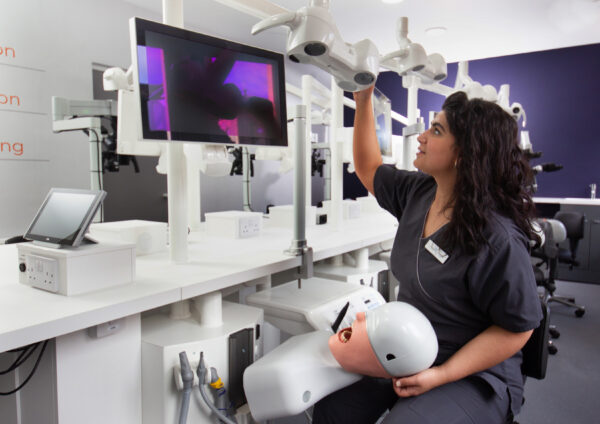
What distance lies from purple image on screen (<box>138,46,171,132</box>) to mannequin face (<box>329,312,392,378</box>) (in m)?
0.72

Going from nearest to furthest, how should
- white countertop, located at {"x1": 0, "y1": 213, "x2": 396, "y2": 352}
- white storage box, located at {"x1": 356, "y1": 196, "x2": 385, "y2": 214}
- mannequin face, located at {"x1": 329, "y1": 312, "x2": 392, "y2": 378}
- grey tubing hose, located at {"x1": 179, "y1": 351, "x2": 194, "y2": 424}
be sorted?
white countertop, located at {"x1": 0, "y1": 213, "x2": 396, "y2": 352}
mannequin face, located at {"x1": 329, "y1": 312, "x2": 392, "y2": 378}
grey tubing hose, located at {"x1": 179, "y1": 351, "x2": 194, "y2": 424}
white storage box, located at {"x1": 356, "y1": 196, "x2": 385, "y2": 214}

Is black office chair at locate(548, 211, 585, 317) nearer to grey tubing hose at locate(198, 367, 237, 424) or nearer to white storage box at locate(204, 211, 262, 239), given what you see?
white storage box at locate(204, 211, 262, 239)

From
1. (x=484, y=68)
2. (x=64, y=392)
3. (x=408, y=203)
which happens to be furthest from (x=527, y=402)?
(x=484, y=68)

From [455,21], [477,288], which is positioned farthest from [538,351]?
[455,21]

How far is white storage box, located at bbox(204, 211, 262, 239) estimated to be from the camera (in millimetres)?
1978

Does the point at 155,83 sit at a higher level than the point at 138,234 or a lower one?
higher

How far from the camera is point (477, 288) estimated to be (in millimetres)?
1078

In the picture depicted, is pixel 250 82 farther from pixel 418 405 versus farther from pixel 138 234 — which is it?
pixel 418 405

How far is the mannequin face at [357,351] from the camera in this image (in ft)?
3.30

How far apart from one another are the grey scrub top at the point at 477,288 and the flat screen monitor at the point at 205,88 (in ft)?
1.97

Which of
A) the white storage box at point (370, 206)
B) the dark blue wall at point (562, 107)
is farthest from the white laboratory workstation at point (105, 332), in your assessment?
the dark blue wall at point (562, 107)

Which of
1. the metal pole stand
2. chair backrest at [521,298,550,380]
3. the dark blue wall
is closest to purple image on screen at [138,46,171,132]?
the metal pole stand

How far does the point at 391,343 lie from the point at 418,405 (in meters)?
0.20

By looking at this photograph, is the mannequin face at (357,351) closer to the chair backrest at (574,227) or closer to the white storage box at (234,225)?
the white storage box at (234,225)
